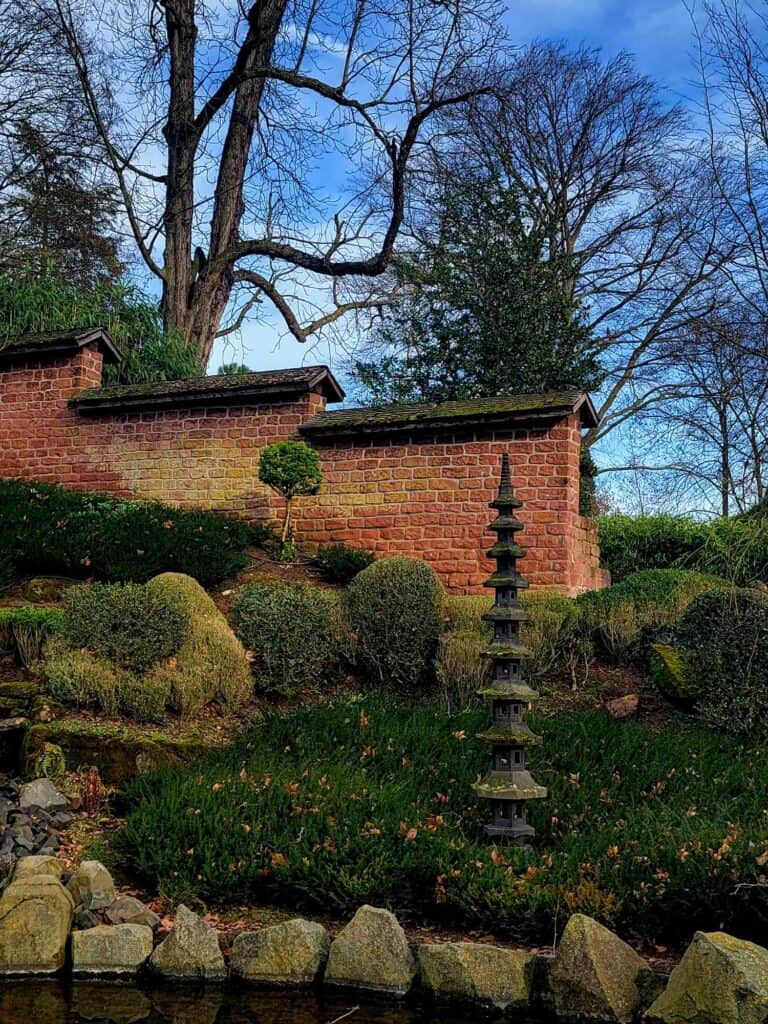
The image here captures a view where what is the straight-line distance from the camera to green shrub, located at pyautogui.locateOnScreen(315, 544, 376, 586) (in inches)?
450

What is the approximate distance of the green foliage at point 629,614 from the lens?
32.7 feet

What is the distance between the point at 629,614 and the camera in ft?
32.9

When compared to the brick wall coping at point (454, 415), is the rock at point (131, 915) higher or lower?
lower

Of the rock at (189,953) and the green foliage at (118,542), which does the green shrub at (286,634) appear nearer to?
the green foliage at (118,542)

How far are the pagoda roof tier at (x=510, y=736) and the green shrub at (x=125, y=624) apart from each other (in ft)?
11.0

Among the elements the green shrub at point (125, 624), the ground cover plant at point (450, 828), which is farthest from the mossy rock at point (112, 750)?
the green shrub at point (125, 624)

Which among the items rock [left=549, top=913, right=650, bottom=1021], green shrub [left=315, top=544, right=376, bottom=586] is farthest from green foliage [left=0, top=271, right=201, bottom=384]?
rock [left=549, top=913, right=650, bottom=1021]

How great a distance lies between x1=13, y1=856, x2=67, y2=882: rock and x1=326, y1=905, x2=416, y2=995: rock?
5.63ft

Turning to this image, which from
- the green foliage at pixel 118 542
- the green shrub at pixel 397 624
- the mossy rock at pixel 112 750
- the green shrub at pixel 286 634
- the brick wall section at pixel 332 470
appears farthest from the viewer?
the brick wall section at pixel 332 470

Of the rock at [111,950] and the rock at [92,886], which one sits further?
the rock at [92,886]

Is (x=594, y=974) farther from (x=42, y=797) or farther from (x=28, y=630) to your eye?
(x=28, y=630)

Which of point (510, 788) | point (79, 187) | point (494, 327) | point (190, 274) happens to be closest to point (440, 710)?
point (510, 788)

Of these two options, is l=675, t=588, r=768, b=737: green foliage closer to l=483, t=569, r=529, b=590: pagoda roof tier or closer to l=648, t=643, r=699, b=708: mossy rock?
l=648, t=643, r=699, b=708: mossy rock

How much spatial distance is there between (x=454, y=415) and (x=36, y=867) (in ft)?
24.2
